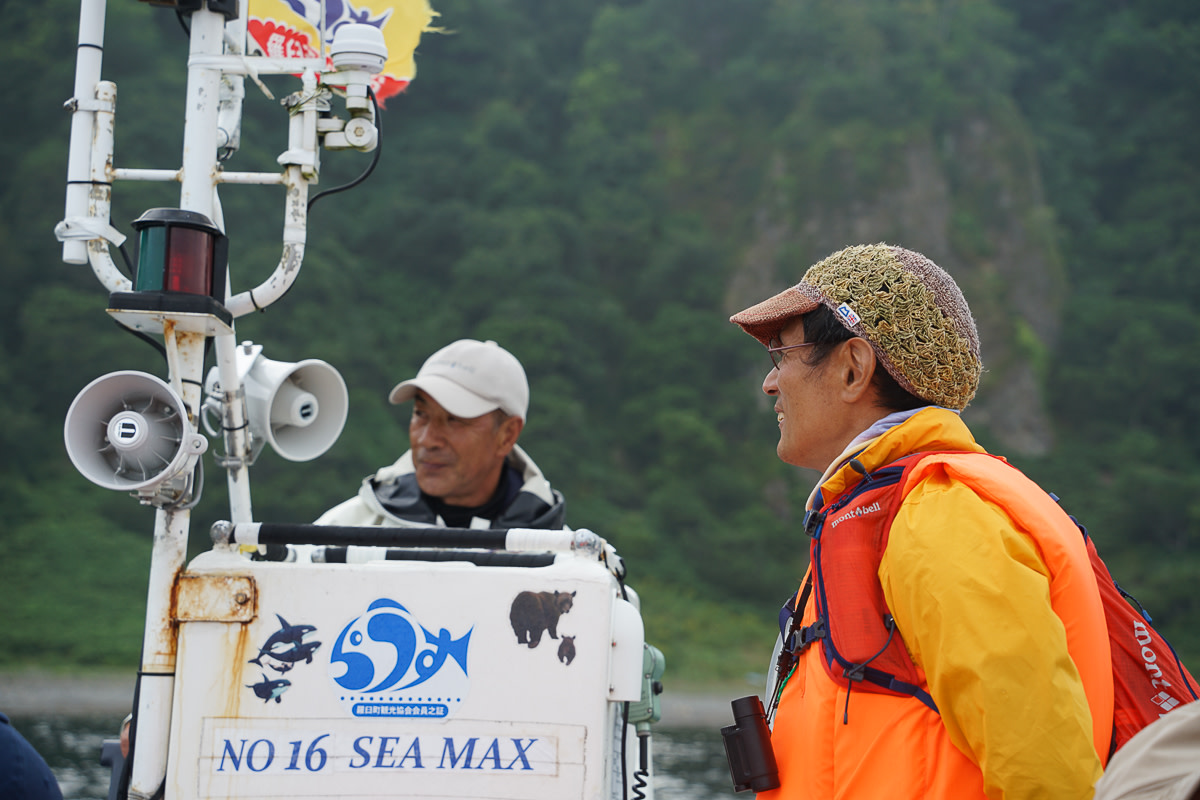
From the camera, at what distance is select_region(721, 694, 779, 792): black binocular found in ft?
6.04

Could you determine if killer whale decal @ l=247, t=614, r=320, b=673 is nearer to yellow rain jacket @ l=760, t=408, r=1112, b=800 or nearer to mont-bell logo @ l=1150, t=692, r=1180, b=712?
yellow rain jacket @ l=760, t=408, r=1112, b=800

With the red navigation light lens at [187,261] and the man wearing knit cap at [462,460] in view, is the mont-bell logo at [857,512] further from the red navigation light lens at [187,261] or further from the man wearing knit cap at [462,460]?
the man wearing knit cap at [462,460]

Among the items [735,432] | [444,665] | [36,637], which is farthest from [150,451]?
[735,432]

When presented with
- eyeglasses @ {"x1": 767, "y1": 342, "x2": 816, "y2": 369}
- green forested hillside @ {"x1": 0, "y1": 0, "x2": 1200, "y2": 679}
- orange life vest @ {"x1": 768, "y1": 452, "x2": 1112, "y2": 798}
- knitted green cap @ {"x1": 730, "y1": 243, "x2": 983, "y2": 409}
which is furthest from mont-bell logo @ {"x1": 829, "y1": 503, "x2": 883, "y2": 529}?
green forested hillside @ {"x1": 0, "y1": 0, "x2": 1200, "y2": 679}

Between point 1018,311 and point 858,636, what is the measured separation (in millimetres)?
41961

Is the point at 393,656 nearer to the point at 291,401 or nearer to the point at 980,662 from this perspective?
the point at 291,401

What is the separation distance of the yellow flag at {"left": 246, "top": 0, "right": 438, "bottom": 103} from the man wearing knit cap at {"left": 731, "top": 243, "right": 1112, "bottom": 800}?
159cm

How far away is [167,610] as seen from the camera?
2.27 meters

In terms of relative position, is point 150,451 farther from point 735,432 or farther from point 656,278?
point 656,278

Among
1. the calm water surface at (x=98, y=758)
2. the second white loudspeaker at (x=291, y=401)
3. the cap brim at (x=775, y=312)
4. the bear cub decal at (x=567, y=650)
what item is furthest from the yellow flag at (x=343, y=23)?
the calm water surface at (x=98, y=758)

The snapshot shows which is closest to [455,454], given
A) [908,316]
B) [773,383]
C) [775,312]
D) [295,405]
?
[295,405]

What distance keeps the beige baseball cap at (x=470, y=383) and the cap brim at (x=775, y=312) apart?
1611 mm

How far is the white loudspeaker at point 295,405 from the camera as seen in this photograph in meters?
2.81

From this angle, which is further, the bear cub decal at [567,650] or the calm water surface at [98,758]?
the calm water surface at [98,758]
